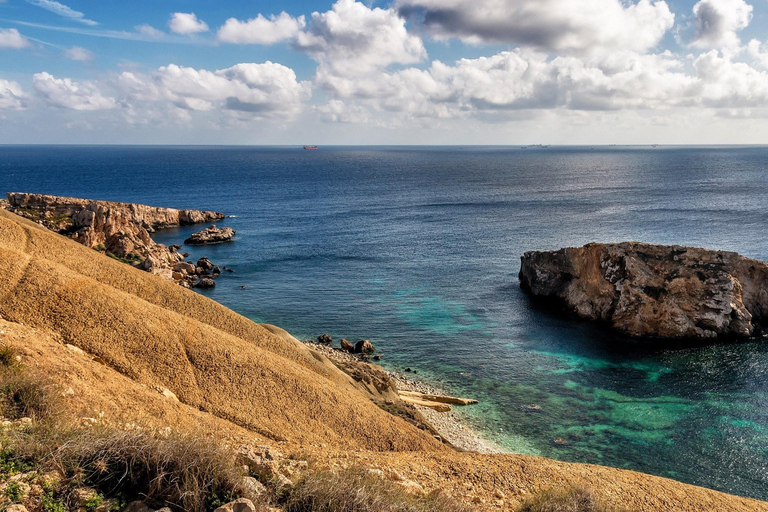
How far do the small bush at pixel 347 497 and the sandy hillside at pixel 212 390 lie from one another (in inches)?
108

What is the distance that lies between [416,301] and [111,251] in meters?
45.9

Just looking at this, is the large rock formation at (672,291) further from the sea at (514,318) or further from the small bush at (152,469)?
the small bush at (152,469)

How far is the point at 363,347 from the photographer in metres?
46.9

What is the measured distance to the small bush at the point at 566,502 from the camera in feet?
50.1

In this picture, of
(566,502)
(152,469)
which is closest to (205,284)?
(152,469)

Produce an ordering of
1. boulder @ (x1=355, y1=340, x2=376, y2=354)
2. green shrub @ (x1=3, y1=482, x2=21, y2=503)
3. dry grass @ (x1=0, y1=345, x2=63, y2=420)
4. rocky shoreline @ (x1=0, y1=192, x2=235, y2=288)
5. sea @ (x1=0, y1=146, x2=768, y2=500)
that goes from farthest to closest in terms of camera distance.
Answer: rocky shoreline @ (x1=0, y1=192, x2=235, y2=288) → boulder @ (x1=355, y1=340, x2=376, y2=354) → sea @ (x1=0, y1=146, x2=768, y2=500) → dry grass @ (x1=0, y1=345, x2=63, y2=420) → green shrub @ (x1=3, y1=482, x2=21, y2=503)

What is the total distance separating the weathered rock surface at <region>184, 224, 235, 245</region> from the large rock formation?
65872 mm

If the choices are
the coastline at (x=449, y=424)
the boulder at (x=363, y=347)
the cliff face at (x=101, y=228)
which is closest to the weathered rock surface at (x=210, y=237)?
the cliff face at (x=101, y=228)

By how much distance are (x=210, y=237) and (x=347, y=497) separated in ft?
291

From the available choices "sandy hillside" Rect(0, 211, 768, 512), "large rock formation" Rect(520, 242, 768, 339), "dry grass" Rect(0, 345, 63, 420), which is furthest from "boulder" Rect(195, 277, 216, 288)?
"dry grass" Rect(0, 345, 63, 420)

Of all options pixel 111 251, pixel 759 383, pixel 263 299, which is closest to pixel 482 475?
pixel 759 383

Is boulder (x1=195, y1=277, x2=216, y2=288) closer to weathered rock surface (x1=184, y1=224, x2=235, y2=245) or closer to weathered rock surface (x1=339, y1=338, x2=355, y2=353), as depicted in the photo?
weathered rock surface (x1=339, y1=338, x2=355, y2=353)

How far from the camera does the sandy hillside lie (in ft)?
57.1

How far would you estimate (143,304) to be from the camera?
2472cm
